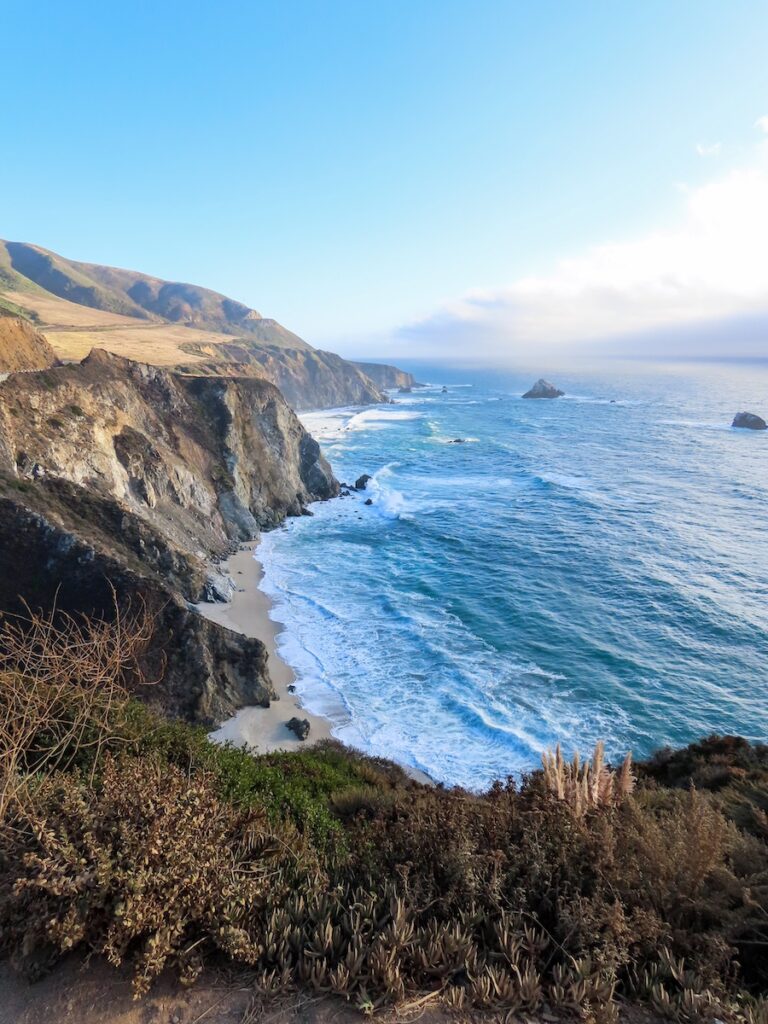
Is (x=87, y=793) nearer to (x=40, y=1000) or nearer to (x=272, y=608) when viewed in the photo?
(x=40, y=1000)

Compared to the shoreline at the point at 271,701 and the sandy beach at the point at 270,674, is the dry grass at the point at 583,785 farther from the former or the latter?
the sandy beach at the point at 270,674

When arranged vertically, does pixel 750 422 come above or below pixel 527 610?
above

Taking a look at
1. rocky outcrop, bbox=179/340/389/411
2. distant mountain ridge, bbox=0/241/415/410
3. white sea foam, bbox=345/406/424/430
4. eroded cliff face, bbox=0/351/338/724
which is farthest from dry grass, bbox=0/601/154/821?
rocky outcrop, bbox=179/340/389/411

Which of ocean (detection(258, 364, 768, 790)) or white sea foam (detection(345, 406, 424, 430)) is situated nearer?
ocean (detection(258, 364, 768, 790))

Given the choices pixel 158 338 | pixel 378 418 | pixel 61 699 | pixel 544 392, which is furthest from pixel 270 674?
pixel 544 392

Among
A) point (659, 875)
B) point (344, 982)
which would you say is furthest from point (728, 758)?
point (344, 982)

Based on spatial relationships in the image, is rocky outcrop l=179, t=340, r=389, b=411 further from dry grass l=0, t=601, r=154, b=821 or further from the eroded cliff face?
dry grass l=0, t=601, r=154, b=821

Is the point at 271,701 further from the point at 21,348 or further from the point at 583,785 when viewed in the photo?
the point at 21,348
